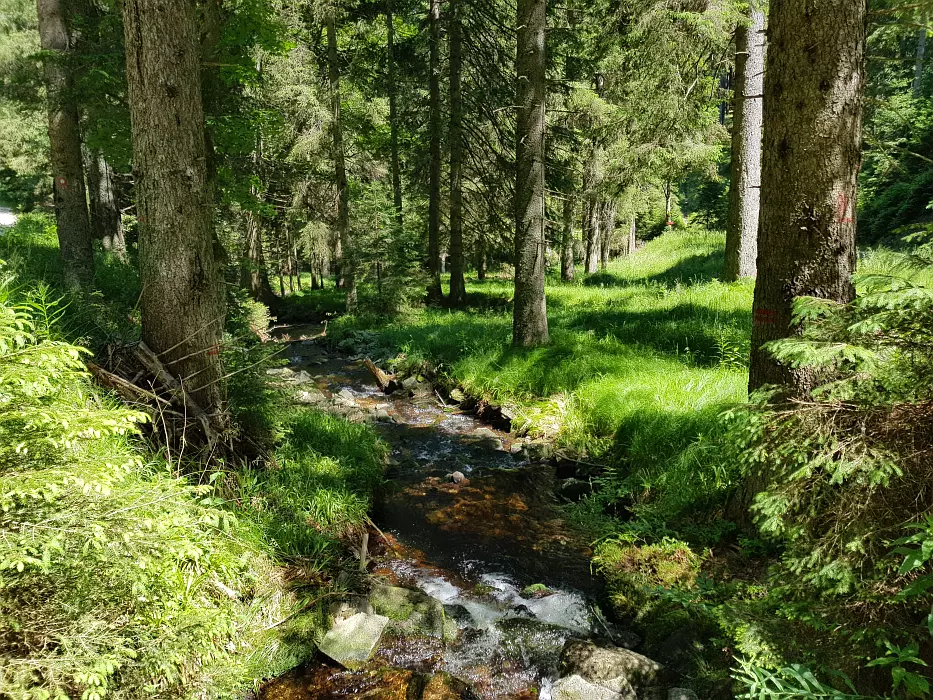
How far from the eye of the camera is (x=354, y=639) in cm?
398

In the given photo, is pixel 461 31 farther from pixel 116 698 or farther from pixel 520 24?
pixel 116 698

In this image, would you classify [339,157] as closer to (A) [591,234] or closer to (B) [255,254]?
(B) [255,254]

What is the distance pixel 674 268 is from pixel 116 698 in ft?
57.6

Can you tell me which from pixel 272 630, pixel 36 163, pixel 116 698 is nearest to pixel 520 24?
pixel 272 630

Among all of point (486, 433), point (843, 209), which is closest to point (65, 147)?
point (486, 433)

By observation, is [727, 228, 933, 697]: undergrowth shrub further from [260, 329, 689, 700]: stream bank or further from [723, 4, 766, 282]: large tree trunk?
[723, 4, 766, 282]: large tree trunk

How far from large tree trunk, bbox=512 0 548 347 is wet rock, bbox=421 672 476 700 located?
21.6 ft

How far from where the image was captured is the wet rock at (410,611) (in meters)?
4.19

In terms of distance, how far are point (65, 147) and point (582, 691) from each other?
1042 cm

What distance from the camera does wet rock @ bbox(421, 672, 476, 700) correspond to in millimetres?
3594

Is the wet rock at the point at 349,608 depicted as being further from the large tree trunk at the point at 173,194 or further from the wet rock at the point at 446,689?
the large tree trunk at the point at 173,194

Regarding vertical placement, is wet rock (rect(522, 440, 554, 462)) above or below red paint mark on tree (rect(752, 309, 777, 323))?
below

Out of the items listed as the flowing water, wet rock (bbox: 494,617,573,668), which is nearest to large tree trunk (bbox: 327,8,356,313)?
the flowing water

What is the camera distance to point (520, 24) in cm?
891
